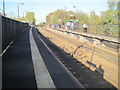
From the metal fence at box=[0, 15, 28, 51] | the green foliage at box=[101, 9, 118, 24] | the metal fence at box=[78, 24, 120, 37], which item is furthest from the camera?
the green foliage at box=[101, 9, 118, 24]

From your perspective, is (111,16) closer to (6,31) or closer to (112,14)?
(112,14)

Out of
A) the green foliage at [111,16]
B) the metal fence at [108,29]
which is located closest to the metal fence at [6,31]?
the metal fence at [108,29]

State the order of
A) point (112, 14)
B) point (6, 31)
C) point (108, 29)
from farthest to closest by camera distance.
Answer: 1. point (112, 14)
2. point (108, 29)
3. point (6, 31)

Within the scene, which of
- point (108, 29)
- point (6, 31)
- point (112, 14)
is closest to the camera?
point (6, 31)

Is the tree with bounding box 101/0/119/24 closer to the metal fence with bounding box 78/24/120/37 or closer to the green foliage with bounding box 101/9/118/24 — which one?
the green foliage with bounding box 101/9/118/24

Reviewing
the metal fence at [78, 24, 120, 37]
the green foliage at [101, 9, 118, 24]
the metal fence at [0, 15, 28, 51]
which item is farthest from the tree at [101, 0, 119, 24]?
the metal fence at [0, 15, 28, 51]

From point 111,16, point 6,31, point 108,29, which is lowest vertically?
point 6,31

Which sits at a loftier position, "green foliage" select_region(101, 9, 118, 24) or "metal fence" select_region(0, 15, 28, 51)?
"green foliage" select_region(101, 9, 118, 24)

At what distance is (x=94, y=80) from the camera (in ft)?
21.0

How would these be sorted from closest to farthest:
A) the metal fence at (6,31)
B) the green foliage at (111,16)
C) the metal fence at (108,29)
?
the metal fence at (6,31) → the metal fence at (108,29) → the green foliage at (111,16)

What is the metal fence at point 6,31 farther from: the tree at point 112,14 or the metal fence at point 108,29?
the tree at point 112,14

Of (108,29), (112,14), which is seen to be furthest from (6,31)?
(112,14)

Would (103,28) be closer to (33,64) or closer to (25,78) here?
(33,64)

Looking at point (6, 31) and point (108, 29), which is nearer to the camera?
point (6, 31)
